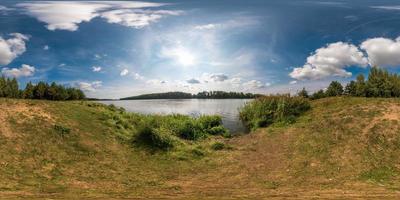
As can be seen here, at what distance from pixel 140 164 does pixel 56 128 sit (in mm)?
6950

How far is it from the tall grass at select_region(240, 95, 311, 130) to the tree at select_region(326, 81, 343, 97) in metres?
31.4

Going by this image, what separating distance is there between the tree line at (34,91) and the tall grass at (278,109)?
43487 mm

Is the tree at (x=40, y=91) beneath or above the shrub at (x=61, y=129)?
above

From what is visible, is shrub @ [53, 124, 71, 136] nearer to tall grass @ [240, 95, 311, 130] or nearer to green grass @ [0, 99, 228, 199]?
green grass @ [0, 99, 228, 199]

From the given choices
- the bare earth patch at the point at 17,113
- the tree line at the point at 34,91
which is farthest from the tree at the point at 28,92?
the bare earth patch at the point at 17,113

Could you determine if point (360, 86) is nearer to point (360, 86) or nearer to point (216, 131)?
point (360, 86)

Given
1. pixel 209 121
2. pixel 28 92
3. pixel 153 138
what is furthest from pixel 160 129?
pixel 28 92

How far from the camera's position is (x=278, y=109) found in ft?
136

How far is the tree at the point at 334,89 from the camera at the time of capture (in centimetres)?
7338

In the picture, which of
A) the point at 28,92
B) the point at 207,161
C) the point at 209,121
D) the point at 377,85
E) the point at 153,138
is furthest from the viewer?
the point at 28,92

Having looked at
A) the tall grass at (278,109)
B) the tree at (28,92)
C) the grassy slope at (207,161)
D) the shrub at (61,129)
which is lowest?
the grassy slope at (207,161)

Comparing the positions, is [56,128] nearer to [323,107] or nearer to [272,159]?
[272,159]

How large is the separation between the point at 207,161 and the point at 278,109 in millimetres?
15118

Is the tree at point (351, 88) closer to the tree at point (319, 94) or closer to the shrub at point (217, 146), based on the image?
the tree at point (319, 94)
